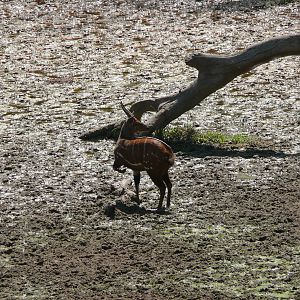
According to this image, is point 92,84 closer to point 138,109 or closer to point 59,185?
point 138,109

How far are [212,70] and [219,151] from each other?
1.13 meters

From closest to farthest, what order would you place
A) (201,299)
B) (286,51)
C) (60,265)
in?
(201,299) → (60,265) → (286,51)

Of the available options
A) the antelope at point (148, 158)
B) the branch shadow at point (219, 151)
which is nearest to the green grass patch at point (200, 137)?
the branch shadow at point (219, 151)

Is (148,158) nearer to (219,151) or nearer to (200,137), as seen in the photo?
(219,151)

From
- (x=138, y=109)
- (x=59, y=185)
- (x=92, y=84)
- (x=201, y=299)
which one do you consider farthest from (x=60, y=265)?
(x=92, y=84)

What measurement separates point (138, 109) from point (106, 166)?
1.49 meters

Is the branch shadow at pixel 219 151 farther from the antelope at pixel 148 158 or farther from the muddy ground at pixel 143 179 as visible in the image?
the antelope at pixel 148 158

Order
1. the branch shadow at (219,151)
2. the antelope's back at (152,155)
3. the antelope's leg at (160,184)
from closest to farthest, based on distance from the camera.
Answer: the antelope's back at (152,155)
the antelope's leg at (160,184)
the branch shadow at (219,151)

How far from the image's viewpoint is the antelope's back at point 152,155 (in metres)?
10.3

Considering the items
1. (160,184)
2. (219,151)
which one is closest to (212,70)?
(219,151)

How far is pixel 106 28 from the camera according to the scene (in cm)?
2069

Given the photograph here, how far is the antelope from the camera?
10.3 metres

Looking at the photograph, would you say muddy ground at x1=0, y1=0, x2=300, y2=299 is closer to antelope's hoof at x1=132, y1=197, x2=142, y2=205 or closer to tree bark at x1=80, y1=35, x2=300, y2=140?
antelope's hoof at x1=132, y1=197, x2=142, y2=205

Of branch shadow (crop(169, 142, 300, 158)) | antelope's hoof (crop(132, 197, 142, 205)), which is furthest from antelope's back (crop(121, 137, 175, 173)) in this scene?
branch shadow (crop(169, 142, 300, 158))
